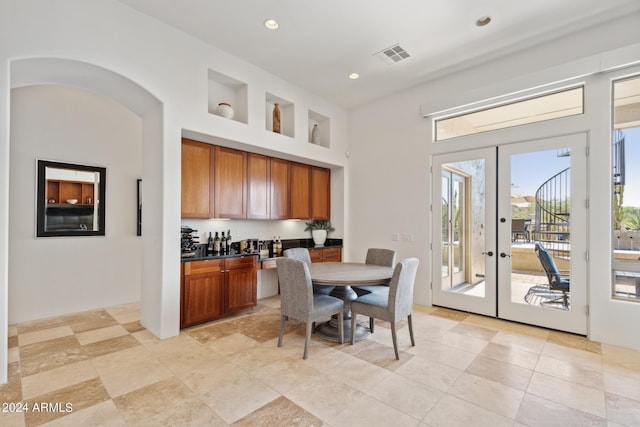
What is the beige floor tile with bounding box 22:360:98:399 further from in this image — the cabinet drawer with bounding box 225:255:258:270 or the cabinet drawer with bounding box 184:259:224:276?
the cabinet drawer with bounding box 225:255:258:270

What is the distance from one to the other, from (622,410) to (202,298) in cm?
409

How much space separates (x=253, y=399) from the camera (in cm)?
232

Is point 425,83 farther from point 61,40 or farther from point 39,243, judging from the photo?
point 39,243

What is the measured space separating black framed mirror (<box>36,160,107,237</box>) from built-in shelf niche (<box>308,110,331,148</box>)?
3.51m

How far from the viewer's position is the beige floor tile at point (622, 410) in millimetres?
2088

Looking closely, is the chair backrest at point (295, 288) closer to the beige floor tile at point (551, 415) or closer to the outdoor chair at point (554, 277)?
the beige floor tile at point (551, 415)

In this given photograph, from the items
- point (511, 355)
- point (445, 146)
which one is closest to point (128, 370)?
point (511, 355)

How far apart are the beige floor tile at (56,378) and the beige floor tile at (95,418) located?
50 centimetres

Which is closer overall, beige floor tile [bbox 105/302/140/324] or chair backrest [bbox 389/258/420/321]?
chair backrest [bbox 389/258/420/321]

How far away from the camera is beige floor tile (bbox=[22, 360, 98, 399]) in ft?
7.93

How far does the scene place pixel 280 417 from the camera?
211 cm

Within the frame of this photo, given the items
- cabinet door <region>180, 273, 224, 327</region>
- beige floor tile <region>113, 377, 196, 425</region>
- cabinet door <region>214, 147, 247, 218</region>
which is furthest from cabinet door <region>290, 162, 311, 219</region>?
beige floor tile <region>113, 377, 196, 425</region>

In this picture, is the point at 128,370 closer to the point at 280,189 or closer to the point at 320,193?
the point at 280,189

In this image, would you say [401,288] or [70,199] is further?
[70,199]
